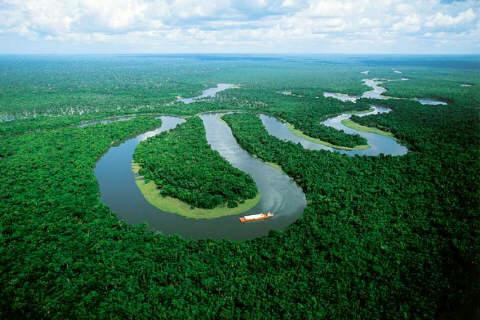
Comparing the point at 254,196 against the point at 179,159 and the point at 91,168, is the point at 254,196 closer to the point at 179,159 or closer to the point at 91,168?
the point at 179,159

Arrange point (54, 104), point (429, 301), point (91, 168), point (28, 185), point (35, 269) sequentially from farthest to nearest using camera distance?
point (54, 104) → point (91, 168) → point (28, 185) → point (35, 269) → point (429, 301)

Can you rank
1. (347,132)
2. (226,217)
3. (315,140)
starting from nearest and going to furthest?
(226,217) < (315,140) < (347,132)

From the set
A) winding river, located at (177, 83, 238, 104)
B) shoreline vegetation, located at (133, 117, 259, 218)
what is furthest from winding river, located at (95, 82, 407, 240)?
winding river, located at (177, 83, 238, 104)

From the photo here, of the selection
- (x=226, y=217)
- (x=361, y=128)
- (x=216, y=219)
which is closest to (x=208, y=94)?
(x=361, y=128)

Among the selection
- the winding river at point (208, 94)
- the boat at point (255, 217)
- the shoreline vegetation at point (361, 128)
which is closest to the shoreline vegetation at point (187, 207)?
the boat at point (255, 217)

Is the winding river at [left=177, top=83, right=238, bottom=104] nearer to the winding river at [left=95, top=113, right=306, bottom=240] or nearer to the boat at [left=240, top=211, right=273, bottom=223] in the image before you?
the winding river at [left=95, top=113, right=306, bottom=240]

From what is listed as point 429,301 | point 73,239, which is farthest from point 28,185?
point 429,301

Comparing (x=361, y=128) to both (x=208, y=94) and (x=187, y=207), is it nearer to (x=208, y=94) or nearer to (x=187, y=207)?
(x=187, y=207)

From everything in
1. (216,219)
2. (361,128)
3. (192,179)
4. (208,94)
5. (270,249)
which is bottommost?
(216,219)
